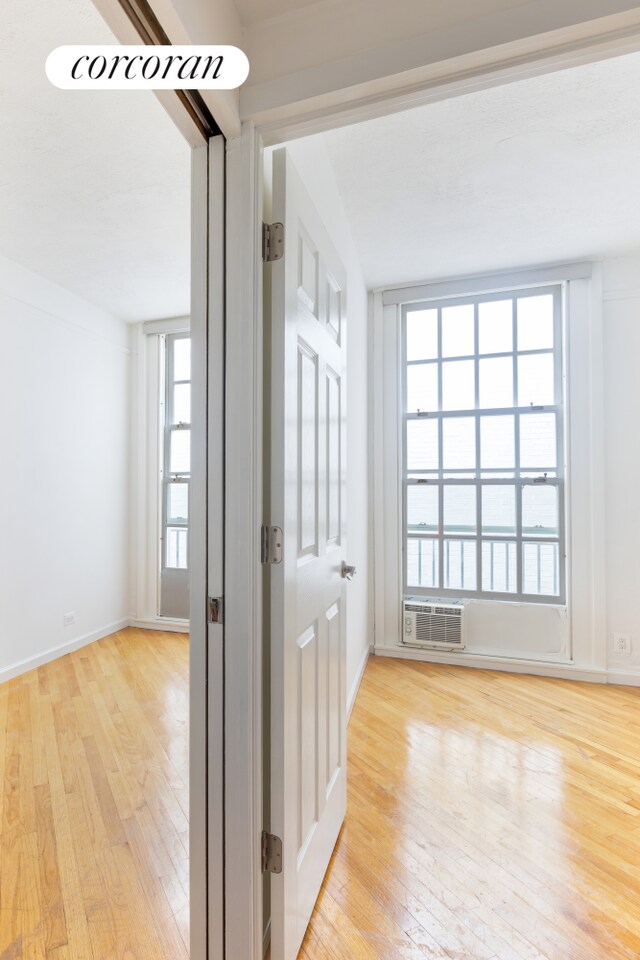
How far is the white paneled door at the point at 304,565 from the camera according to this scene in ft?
3.95

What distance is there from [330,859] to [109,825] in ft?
2.72

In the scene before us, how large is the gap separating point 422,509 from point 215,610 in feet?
8.91

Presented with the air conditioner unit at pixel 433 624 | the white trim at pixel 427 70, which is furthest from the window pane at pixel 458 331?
the white trim at pixel 427 70

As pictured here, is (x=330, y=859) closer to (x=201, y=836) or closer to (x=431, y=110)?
(x=201, y=836)

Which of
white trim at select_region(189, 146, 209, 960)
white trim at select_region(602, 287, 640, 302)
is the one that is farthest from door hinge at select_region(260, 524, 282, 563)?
white trim at select_region(602, 287, 640, 302)

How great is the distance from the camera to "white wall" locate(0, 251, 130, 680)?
3.36 metres

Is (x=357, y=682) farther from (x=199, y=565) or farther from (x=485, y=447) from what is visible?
(x=199, y=565)

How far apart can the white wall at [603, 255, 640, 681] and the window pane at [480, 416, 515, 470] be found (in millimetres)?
592

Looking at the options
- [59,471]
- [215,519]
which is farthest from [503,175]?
[59,471]

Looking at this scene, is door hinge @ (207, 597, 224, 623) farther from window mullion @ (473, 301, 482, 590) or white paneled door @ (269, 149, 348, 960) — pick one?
window mullion @ (473, 301, 482, 590)

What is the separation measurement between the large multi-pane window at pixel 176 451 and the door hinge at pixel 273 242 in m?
3.48

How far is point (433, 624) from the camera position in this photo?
11.5 feet

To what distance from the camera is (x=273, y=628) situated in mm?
1211

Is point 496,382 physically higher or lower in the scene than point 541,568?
higher
